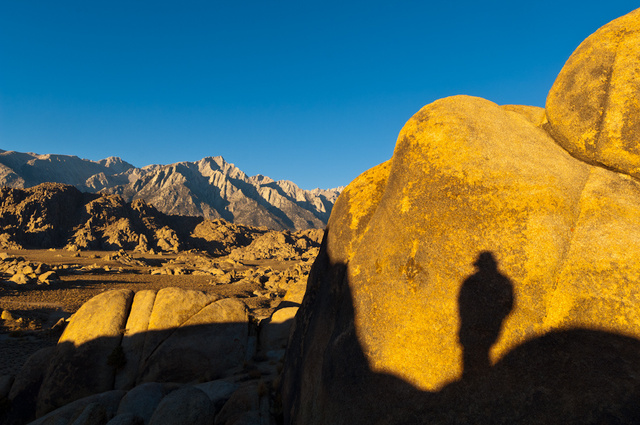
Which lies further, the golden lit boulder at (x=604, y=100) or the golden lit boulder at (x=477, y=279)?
the golden lit boulder at (x=604, y=100)

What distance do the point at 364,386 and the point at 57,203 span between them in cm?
11037

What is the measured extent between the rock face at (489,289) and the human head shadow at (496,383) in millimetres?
16

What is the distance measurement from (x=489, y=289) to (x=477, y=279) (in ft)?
0.71

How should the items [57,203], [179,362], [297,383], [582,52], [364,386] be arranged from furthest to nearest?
1. [57,203]
2. [179,362]
3. [297,383]
4. [582,52]
5. [364,386]

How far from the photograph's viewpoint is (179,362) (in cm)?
1132

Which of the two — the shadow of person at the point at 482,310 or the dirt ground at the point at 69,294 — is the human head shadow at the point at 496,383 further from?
the dirt ground at the point at 69,294

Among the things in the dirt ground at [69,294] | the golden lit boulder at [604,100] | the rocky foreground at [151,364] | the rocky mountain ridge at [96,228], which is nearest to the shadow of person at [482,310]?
the golden lit boulder at [604,100]

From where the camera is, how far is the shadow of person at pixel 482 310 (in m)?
4.54

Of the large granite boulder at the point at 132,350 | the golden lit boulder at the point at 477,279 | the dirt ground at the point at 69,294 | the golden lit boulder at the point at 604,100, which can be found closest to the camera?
the golden lit boulder at the point at 477,279

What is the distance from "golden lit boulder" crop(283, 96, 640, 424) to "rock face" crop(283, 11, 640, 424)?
18mm

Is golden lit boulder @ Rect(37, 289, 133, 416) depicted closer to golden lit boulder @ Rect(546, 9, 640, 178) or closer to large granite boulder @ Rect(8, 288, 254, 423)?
large granite boulder @ Rect(8, 288, 254, 423)

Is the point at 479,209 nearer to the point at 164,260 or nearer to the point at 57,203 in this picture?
the point at 164,260

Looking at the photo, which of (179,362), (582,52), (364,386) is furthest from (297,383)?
(582,52)

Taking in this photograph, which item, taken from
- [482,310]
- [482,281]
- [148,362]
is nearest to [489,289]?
[482,281]
